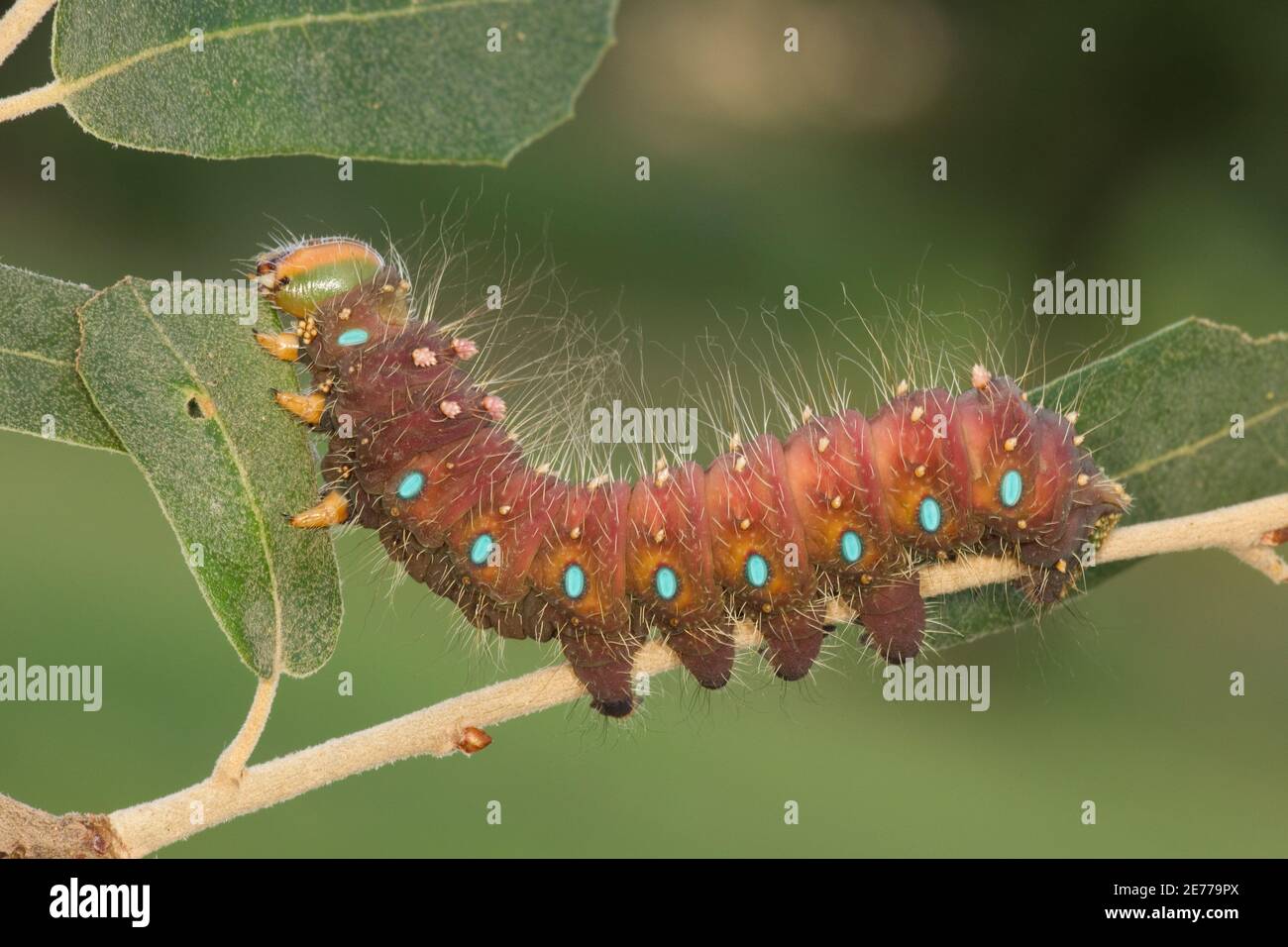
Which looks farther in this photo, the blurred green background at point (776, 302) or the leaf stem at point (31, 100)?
the blurred green background at point (776, 302)

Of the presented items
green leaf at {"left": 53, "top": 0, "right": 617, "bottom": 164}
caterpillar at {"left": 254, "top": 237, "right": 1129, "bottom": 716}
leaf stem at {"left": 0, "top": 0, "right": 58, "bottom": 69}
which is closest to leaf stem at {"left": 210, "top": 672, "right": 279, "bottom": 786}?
caterpillar at {"left": 254, "top": 237, "right": 1129, "bottom": 716}

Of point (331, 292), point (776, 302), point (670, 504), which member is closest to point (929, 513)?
point (670, 504)

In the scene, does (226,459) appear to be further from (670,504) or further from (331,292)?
(670,504)

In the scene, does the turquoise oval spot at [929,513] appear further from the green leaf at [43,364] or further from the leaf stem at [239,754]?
the green leaf at [43,364]

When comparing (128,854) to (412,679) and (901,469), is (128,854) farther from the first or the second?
(412,679)

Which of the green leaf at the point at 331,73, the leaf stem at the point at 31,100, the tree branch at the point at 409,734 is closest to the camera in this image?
the green leaf at the point at 331,73

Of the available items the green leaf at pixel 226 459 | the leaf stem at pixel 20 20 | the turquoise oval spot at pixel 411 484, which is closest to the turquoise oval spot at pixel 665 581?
the turquoise oval spot at pixel 411 484

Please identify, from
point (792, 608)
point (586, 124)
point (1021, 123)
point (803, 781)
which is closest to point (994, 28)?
point (1021, 123)
